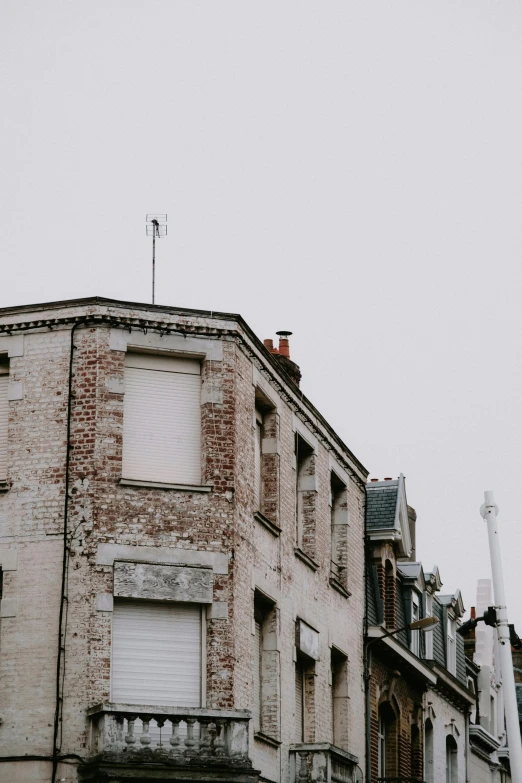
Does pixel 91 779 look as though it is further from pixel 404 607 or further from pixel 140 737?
pixel 404 607

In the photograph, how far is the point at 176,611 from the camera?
22.0 m

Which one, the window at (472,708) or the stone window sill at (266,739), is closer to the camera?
the stone window sill at (266,739)

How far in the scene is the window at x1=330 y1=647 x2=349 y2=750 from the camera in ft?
89.9

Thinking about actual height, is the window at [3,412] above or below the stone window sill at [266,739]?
above

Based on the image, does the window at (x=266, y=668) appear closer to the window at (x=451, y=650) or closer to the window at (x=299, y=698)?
the window at (x=299, y=698)

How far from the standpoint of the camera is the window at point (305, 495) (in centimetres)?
2669

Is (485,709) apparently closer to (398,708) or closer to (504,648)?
(398,708)

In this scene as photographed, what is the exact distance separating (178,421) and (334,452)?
625cm

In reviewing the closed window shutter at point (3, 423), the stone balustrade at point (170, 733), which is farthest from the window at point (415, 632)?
the closed window shutter at point (3, 423)

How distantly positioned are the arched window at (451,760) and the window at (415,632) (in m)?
4.34

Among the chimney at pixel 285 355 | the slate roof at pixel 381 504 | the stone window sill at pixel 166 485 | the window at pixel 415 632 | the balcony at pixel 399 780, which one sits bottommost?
the balcony at pixel 399 780

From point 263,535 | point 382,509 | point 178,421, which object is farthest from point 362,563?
point 178,421

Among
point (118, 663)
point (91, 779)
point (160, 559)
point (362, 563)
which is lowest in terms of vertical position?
point (91, 779)

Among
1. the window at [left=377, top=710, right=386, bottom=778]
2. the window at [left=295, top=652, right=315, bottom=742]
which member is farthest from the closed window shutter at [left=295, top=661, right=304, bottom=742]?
the window at [left=377, top=710, right=386, bottom=778]
